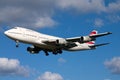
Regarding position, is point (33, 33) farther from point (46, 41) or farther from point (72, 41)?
point (72, 41)

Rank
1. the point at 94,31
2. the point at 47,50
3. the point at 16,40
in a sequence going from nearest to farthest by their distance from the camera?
1. the point at 16,40
2. the point at 47,50
3. the point at 94,31

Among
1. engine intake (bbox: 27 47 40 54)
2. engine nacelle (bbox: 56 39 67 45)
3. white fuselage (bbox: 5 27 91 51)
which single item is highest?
white fuselage (bbox: 5 27 91 51)

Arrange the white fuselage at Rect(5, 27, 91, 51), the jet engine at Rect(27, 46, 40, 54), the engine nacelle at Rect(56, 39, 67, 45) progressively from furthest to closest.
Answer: the jet engine at Rect(27, 46, 40, 54), the engine nacelle at Rect(56, 39, 67, 45), the white fuselage at Rect(5, 27, 91, 51)

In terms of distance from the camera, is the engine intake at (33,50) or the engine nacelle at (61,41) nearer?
the engine nacelle at (61,41)

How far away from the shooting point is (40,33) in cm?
9319

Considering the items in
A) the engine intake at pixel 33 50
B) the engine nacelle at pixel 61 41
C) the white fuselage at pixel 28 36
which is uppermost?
the white fuselage at pixel 28 36

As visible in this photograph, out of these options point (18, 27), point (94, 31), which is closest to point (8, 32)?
point (18, 27)

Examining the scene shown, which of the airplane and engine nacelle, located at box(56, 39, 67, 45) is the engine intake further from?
engine nacelle, located at box(56, 39, 67, 45)

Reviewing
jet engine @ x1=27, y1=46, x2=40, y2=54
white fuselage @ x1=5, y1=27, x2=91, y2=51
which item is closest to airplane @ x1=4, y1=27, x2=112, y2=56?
white fuselage @ x1=5, y1=27, x2=91, y2=51

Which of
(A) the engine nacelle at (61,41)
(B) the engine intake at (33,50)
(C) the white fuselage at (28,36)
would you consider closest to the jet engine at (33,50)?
(B) the engine intake at (33,50)

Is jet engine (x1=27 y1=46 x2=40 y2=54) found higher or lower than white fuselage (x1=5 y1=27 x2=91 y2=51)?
lower

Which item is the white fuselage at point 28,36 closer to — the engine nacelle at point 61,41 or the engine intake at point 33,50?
the engine nacelle at point 61,41

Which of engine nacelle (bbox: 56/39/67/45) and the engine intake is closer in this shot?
engine nacelle (bbox: 56/39/67/45)

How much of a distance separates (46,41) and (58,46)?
3865mm
